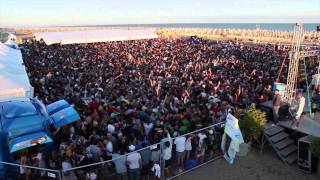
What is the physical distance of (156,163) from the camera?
31.5 feet

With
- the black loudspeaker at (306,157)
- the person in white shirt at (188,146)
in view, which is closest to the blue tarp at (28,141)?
the person in white shirt at (188,146)

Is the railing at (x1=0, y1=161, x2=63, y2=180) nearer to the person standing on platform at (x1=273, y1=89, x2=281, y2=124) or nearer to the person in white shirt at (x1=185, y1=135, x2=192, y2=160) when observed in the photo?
the person in white shirt at (x1=185, y1=135, x2=192, y2=160)

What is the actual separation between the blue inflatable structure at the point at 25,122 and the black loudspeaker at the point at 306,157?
7.21m

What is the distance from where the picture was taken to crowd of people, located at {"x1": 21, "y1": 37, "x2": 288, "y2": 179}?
9.25 metres

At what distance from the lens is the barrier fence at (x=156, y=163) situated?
8172 mm

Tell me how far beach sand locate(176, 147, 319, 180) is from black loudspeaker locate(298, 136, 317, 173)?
7.6 inches

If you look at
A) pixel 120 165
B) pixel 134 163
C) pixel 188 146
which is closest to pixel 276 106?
pixel 188 146

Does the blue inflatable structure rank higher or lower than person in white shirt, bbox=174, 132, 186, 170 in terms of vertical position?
higher

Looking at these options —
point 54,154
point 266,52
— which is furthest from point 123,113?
point 266,52

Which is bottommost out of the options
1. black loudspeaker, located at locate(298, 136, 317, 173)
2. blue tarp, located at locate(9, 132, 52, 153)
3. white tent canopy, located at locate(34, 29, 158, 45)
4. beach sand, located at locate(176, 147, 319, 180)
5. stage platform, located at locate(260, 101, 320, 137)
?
beach sand, located at locate(176, 147, 319, 180)

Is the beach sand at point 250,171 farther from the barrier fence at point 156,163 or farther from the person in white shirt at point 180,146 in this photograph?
the person in white shirt at point 180,146

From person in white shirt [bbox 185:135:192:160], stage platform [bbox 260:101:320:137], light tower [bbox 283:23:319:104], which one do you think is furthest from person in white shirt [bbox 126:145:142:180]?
light tower [bbox 283:23:319:104]

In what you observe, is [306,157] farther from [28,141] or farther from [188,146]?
[28,141]

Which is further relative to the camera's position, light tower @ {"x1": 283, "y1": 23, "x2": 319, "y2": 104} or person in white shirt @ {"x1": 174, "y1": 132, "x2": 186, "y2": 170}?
light tower @ {"x1": 283, "y1": 23, "x2": 319, "y2": 104}
